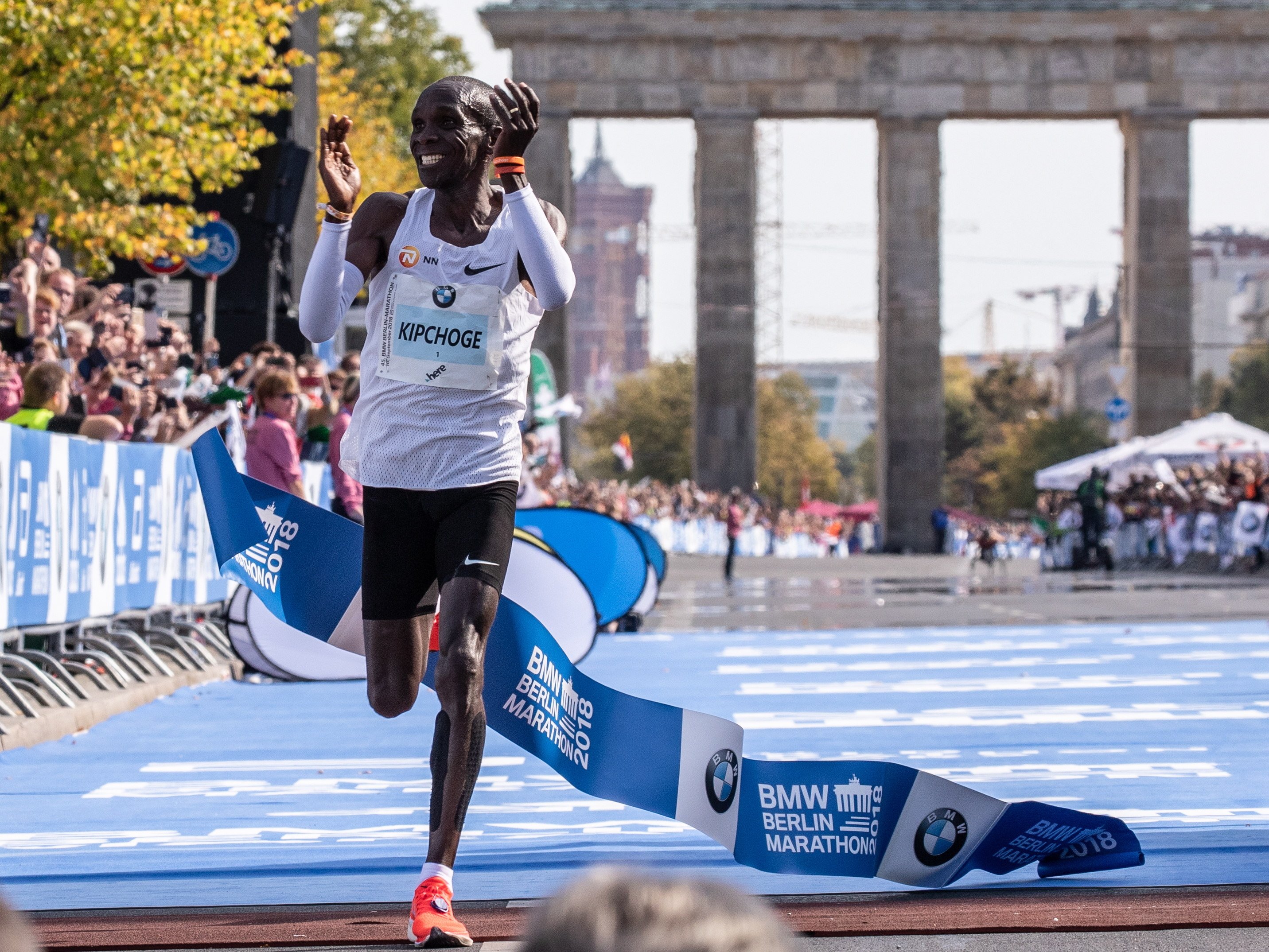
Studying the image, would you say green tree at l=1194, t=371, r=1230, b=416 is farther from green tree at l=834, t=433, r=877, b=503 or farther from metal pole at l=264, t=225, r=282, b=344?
metal pole at l=264, t=225, r=282, b=344

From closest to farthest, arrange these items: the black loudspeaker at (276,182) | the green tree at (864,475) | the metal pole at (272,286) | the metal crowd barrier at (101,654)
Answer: the metal crowd barrier at (101,654), the black loudspeaker at (276,182), the metal pole at (272,286), the green tree at (864,475)

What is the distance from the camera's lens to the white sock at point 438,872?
4.58 m

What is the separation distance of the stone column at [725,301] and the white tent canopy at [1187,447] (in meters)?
13.8

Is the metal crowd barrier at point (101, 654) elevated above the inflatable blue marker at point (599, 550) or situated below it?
below

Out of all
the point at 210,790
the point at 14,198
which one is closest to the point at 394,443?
the point at 210,790

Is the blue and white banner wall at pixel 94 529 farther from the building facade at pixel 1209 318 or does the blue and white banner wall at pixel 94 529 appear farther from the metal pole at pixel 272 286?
the building facade at pixel 1209 318

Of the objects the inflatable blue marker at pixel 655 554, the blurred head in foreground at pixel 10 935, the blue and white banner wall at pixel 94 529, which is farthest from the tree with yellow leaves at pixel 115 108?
the blurred head in foreground at pixel 10 935

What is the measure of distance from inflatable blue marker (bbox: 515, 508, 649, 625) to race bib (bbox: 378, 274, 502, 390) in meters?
6.44

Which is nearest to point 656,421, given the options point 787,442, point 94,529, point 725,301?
point 787,442

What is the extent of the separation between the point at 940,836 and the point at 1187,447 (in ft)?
114

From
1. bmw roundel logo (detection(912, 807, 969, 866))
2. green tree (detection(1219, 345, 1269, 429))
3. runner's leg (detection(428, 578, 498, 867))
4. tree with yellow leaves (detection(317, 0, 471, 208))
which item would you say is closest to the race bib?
runner's leg (detection(428, 578, 498, 867))

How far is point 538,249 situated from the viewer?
4.89 meters

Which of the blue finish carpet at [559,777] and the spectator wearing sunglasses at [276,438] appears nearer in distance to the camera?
the blue finish carpet at [559,777]

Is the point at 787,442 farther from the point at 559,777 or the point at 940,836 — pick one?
the point at 940,836
